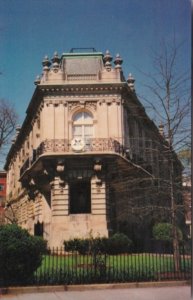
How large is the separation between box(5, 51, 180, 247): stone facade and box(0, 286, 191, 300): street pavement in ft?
17.8

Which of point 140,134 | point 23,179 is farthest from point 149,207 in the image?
point 23,179

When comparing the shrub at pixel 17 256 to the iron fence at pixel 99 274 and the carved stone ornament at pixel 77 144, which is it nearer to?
the iron fence at pixel 99 274

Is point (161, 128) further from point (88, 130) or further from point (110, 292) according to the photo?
point (88, 130)

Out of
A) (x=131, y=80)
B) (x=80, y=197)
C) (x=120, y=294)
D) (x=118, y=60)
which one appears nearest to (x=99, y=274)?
(x=120, y=294)

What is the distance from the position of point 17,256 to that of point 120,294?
8.53 ft

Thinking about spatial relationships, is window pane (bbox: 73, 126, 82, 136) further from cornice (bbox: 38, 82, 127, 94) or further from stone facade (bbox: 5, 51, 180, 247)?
cornice (bbox: 38, 82, 127, 94)

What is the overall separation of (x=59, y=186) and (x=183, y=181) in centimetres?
805

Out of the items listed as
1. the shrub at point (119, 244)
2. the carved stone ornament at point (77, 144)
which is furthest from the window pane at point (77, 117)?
the shrub at point (119, 244)

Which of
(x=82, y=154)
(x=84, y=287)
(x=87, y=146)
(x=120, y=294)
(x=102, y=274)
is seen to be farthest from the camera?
(x=87, y=146)

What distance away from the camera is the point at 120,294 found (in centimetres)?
970

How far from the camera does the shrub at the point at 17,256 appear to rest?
1041 centimetres

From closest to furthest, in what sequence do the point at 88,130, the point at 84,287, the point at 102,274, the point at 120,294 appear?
the point at 120,294, the point at 84,287, the point at 102,274, the point at 88,130

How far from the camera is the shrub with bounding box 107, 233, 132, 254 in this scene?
51.0 ft

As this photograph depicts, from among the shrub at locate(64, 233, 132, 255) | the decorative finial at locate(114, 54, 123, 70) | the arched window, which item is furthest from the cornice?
the shrub at locate(64, 233, 132, 255)
